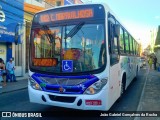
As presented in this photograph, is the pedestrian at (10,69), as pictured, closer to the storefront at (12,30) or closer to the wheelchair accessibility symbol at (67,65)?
the storefront at (12,30)

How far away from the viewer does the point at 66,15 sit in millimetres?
6777

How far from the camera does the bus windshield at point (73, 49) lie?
246 inches

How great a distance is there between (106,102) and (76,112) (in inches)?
63.9

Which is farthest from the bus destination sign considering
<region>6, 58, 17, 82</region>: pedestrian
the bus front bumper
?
<region>6, 58, 17, 82</region>: pedestrian

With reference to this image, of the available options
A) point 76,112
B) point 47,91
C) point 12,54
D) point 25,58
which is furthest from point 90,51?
point 25,58

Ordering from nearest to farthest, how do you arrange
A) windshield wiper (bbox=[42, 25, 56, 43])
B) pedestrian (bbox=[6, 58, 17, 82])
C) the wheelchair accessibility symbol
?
1. the wheelchair accessibility symbol
2. windshield wiper (bbox=[42, 25, 56, 43])
3. pedestrian (bbox=[6, 58, 17, 82])

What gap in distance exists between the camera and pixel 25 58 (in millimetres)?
20406

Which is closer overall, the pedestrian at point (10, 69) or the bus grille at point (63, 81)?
the bus grille at point (63, 81)

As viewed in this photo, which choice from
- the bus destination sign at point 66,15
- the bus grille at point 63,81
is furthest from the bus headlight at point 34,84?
the bus destination sign at point 66,15

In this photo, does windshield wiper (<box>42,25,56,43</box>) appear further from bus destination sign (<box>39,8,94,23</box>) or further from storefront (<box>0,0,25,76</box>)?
storefront (<box>0,0,25,76</box>)

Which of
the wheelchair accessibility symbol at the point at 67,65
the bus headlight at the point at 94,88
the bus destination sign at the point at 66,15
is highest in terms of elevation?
the bus destination sign at the point at 66,15

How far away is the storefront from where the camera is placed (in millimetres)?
16906

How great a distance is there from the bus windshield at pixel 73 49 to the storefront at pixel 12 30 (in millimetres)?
→ 10715

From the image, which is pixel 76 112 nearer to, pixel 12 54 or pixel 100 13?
pixel 100 13
